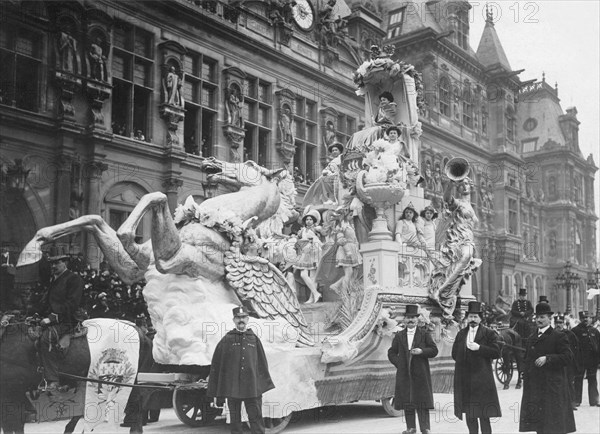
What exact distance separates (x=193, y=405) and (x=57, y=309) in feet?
7.90

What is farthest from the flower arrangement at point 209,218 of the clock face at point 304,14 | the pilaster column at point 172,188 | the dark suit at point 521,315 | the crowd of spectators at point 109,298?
the clock face at point 304,14

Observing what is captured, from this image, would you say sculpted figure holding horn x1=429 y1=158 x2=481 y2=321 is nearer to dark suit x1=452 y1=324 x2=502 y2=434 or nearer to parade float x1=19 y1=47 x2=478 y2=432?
parade float x1=19 y1=47 x2=478 y2=432

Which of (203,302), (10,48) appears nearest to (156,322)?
(203,302)

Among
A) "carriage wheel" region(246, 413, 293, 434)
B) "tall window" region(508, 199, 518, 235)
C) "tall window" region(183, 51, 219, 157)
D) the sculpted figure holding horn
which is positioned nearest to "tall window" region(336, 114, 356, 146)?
"tall window" region(183, 51, 219, 157)

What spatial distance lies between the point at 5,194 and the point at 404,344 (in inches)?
545

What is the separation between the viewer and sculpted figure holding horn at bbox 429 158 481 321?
12.0 metres

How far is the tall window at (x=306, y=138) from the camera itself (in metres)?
30.0

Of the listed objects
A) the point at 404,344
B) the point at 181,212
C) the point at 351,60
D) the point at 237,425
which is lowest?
the point at 237,425

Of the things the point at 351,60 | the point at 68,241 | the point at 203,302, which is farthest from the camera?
the point at 351,60

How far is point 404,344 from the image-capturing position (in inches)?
379

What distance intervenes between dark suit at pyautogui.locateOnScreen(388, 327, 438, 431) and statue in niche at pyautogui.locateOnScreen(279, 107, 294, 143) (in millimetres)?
19711

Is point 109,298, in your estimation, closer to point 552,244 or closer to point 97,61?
point 97,61

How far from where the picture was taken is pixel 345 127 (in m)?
32.3

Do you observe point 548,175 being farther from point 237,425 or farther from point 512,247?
point 237,425
